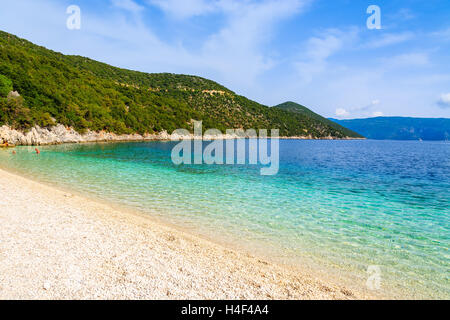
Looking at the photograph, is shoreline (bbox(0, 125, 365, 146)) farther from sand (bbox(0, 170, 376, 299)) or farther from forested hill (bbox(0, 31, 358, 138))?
sand (bbox(0, 170, 376, 299))

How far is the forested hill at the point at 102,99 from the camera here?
157 feet

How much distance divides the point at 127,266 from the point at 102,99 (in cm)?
7422

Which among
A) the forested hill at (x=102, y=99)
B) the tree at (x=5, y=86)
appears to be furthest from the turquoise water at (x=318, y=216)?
the forested hill at (x=102, y=99)

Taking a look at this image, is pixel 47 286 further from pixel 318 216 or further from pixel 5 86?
pixel 5 86

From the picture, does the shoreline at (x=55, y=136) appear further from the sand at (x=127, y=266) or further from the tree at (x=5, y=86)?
the sand at (x=127, y=266)

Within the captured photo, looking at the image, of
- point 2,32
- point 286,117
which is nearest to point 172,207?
point 2,32

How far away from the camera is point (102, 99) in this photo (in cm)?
6988

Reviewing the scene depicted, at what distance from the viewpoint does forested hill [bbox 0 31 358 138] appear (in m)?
47.9

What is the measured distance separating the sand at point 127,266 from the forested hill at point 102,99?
148 feet

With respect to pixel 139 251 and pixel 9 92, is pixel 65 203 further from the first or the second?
pixel 9 92

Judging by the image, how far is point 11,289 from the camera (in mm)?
4246

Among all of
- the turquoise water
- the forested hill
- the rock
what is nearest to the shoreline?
the forested hill

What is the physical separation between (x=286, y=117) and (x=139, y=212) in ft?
506

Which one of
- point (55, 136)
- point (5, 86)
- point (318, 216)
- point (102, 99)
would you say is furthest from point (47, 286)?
point (102, 99)
